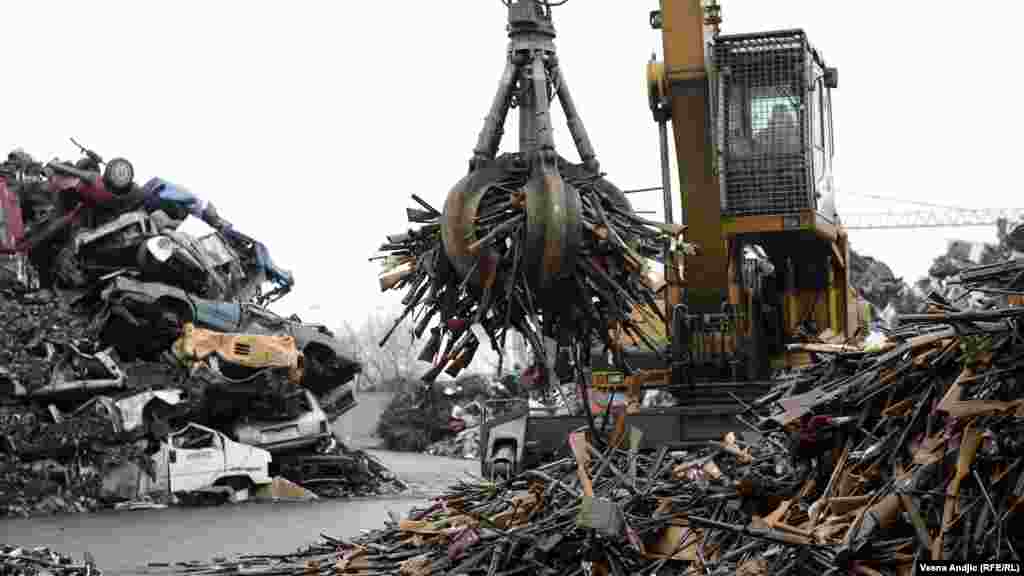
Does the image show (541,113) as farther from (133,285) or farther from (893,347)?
(133,285)

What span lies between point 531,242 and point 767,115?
5.90m

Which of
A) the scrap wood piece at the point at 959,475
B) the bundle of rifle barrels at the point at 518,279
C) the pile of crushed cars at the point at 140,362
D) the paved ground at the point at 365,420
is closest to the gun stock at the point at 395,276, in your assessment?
the bundle of rifle barrels at the point at 518,279

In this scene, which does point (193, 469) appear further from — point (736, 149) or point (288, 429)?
point (736, 149)

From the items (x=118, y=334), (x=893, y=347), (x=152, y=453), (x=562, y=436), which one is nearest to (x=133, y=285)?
(x=118, y=334)

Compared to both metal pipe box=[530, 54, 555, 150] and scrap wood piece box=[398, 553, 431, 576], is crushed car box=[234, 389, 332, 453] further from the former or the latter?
metal pipe box=[530, 54, 555, 150]

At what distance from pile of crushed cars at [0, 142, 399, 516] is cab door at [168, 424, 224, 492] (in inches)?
0.9

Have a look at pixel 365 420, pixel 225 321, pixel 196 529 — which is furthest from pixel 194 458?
pixel 365 420

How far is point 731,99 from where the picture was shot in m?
14.2

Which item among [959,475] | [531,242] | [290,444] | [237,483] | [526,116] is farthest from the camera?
[290,444]

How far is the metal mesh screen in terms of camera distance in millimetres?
14031

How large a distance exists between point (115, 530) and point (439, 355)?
10.6 meters

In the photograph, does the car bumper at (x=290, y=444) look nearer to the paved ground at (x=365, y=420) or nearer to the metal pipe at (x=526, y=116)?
the metal pipe at (x=526, y=116)

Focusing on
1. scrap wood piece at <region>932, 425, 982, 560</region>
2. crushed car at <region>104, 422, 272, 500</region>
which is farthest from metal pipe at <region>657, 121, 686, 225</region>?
crushed car at <region>104, 422, 272, 500</region>

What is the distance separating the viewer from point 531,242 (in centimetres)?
886
